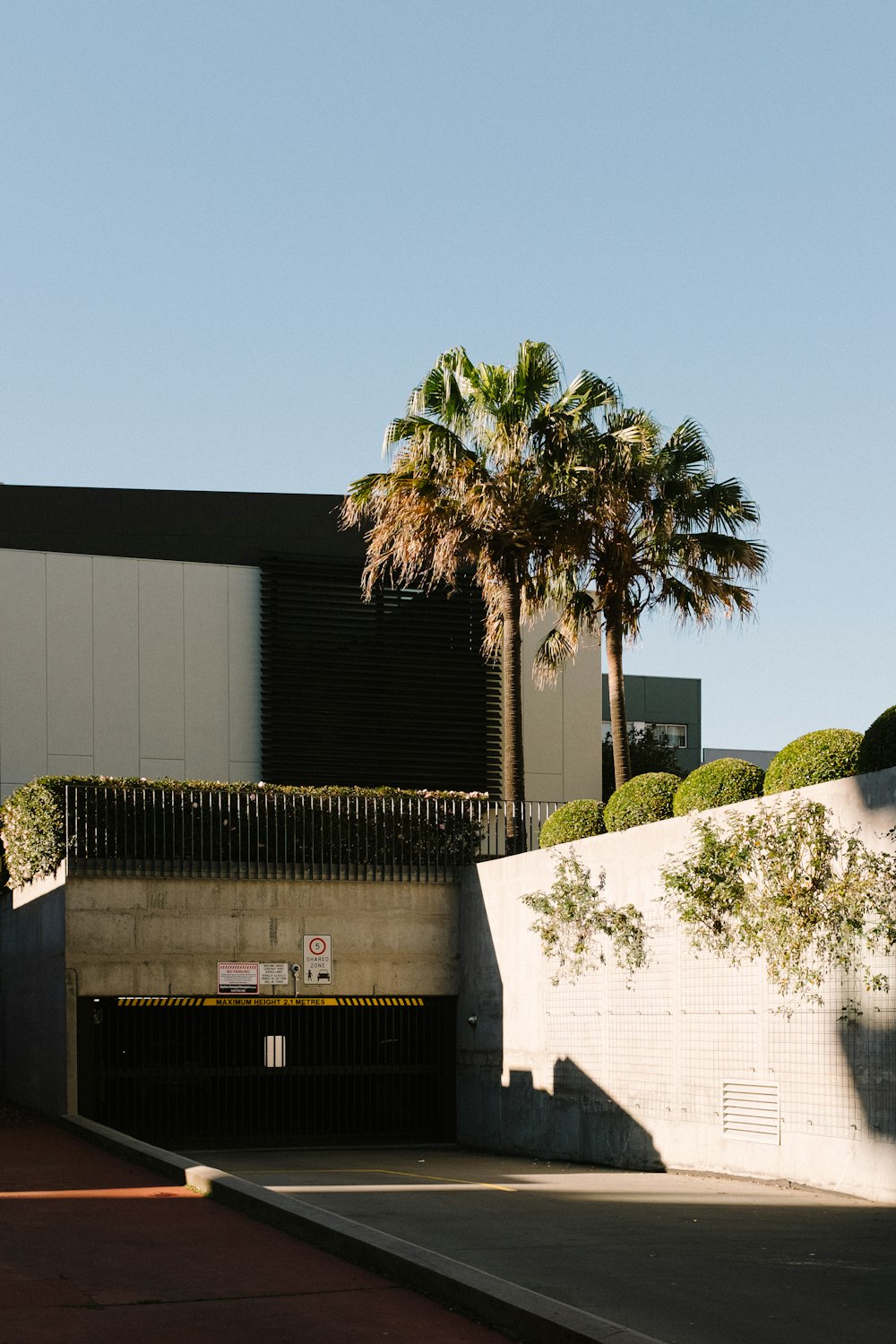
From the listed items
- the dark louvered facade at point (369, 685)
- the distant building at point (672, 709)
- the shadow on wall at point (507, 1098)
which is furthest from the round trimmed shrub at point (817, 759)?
the distant building at point (672, 709)

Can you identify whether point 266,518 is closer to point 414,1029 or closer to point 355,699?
point 355,699

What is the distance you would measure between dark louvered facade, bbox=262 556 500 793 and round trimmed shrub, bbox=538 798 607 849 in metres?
9.14

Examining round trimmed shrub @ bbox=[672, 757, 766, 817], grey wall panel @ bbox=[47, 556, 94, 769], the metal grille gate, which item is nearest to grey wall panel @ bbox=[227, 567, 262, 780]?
grey wall panel @ bbox=[47, 556, 94, 769]

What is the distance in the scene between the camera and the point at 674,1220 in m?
13.4

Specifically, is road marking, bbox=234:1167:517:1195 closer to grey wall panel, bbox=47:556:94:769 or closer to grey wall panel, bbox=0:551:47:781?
grey wall panel, bbox=0:551:47:781

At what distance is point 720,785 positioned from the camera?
1864 centimetres

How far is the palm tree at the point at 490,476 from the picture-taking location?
25812 mm

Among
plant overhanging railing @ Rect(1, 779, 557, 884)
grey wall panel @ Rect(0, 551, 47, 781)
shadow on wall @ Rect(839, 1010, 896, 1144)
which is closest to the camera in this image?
shadow on wall @ Rect(839, 1010, 896, 1144)

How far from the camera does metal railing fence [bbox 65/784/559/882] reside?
23188 millimetres

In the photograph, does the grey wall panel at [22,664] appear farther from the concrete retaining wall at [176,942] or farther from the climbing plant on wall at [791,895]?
the climbing plant on wall at [791,895]

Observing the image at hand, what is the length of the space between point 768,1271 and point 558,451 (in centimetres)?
1726

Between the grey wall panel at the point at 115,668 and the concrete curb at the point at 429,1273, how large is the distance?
16.5 metres

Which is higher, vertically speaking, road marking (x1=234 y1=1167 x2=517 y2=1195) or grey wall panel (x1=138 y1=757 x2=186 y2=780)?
grey wall panel (x1=138 y1=757 x2=186 y2=780)

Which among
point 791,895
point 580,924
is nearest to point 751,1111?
point 791,895
